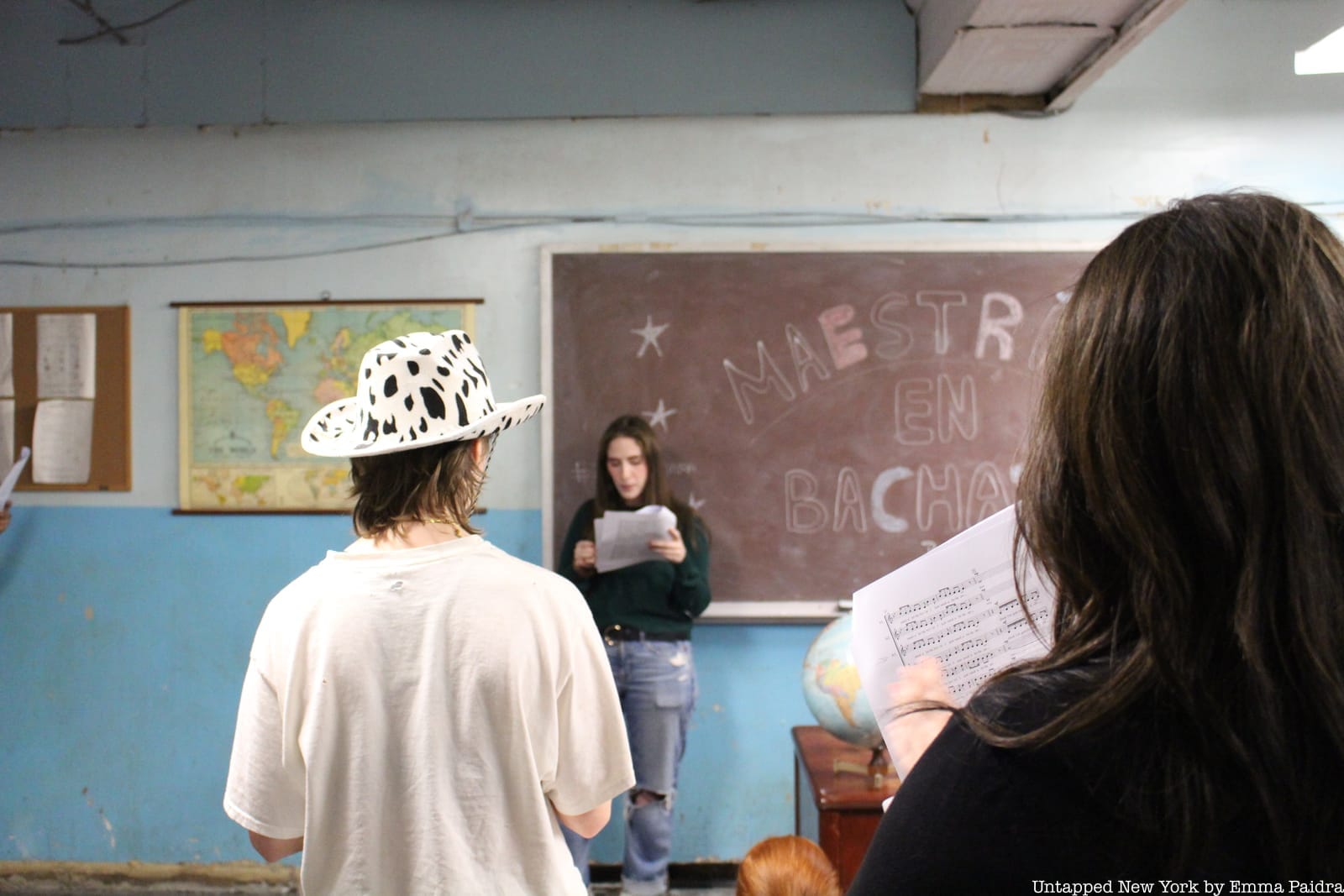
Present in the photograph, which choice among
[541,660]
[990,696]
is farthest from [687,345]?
[990,696]

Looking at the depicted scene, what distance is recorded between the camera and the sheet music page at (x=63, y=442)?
3.30m

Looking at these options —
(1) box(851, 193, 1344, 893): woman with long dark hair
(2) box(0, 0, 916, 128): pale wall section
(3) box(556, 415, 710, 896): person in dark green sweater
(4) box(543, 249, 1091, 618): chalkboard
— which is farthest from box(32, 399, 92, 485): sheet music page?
(1) box(851, 193, 1344, 893): woman with long dark hair

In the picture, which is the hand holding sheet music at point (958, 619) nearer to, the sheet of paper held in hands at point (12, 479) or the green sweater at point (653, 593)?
the green sweater at point (653, 593)

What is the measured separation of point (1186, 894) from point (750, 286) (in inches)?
110

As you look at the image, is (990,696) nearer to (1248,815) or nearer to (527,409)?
(1248,815)

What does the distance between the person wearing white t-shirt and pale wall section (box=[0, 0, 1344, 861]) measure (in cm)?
186

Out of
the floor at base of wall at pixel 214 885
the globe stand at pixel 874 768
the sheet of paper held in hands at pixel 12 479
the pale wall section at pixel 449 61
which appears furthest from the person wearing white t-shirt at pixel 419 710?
the sheet of paper held in hands at pixel 12 479

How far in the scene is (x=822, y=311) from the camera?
3189 mm

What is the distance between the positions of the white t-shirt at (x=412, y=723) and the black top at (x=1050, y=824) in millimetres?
854

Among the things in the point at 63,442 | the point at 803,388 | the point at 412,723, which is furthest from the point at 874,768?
the point at 63,442

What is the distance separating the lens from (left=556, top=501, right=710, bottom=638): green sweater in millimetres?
2943

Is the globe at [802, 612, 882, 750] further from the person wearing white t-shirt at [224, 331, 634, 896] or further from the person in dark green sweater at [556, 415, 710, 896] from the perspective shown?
the person in dark green sweater at [556, 415, 710, 896]

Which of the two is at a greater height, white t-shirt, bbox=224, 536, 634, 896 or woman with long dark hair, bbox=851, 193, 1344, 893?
woman with long dark hair, bbox=851, 193, 1344, 893

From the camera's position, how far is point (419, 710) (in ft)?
4.23
